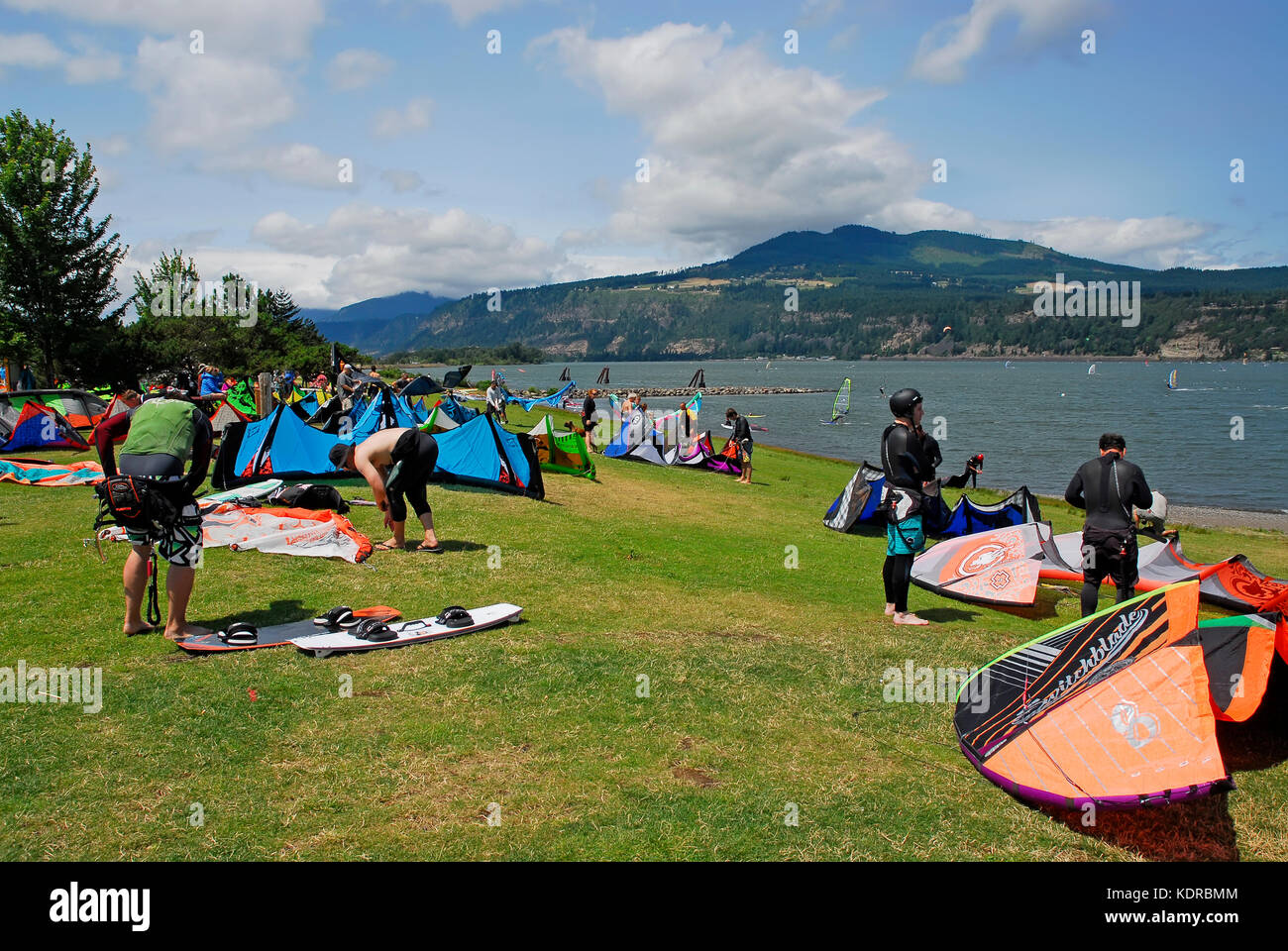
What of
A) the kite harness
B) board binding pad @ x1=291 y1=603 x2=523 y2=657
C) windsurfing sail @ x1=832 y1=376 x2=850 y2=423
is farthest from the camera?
windsurfing sail @ x1=832 y1=376 x2=850 y2=423

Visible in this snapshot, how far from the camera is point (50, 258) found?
110ft

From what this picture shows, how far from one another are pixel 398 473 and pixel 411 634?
3837 mm

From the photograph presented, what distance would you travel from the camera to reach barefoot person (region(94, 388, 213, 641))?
738cm

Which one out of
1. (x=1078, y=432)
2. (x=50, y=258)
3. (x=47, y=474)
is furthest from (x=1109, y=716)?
(x=1078, y=432)

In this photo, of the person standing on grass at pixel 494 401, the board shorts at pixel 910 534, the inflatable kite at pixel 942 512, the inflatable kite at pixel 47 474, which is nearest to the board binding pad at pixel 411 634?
the board shorts at pixel 910 534

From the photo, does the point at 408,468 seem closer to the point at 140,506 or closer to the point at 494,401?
the point at 140,506

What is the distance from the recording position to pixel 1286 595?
723 centimetres

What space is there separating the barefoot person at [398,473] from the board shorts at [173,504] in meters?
3.91

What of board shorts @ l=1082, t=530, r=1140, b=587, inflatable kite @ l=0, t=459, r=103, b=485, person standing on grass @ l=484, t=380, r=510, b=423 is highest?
person standing on grass @ l=484, t=380, r=510, b=423

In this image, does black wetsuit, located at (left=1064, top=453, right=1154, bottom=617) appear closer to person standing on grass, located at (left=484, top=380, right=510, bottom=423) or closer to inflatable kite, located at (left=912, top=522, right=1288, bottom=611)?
inflatable kite, located at (left=912, top=522, right=1288, bottom=611)

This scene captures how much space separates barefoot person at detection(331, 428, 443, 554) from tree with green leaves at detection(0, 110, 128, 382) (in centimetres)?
2923

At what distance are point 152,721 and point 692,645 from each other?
4.68 m

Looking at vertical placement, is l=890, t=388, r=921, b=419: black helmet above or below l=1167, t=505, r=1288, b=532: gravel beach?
above

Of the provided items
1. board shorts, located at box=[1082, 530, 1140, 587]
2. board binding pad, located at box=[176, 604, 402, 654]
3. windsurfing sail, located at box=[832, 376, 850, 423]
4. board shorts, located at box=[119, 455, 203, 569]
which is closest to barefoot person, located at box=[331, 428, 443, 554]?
board binding pad, located at box=[176, 604, 402, 654]
